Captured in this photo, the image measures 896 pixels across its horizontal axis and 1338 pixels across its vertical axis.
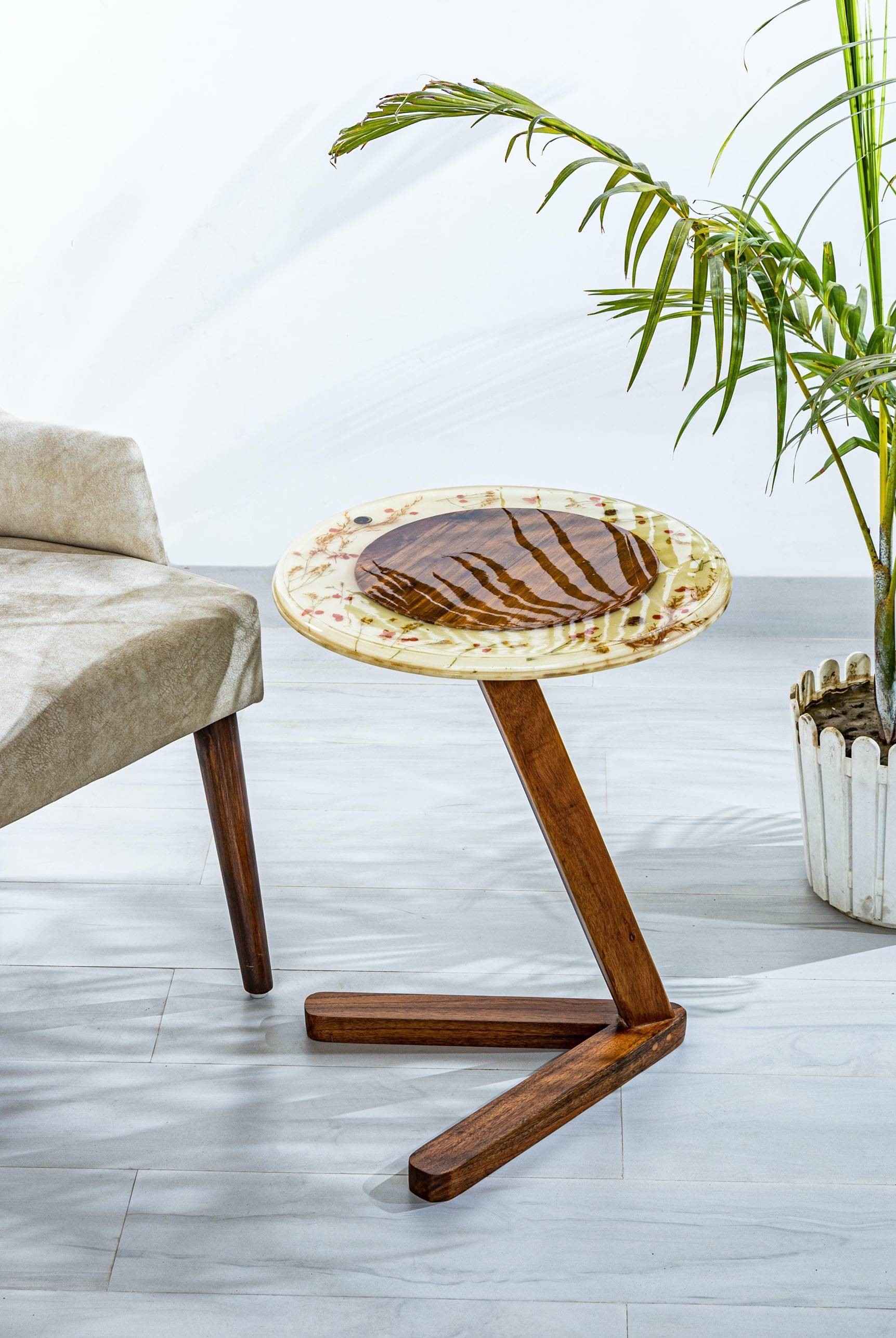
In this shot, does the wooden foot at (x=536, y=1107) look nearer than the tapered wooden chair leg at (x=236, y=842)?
Yes

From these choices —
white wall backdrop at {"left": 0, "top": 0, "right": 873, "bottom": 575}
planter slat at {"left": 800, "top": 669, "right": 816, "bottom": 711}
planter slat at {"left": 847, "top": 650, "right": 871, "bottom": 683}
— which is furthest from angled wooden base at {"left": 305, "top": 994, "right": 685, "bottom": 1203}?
white wall backdrop at {"left": 0, "top": 0, "right": 873, "bottom": 575}

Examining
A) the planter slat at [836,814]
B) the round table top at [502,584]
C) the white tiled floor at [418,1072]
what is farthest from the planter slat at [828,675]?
the round table top at [502,584]

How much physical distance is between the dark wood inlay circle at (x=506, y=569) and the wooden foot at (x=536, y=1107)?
0.49 m

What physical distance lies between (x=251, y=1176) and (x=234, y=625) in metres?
0.55

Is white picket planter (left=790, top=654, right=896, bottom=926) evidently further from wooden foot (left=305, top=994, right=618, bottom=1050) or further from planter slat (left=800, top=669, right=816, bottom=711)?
wooden foot (left=305, top=994, right=618, bottom=1050)

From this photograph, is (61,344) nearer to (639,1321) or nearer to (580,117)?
(580,117)

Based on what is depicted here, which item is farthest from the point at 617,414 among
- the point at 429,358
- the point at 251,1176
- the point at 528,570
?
the point at 251,1176

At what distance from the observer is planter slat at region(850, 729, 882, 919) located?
1502 mm

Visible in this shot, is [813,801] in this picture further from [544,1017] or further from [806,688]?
[544,1017]

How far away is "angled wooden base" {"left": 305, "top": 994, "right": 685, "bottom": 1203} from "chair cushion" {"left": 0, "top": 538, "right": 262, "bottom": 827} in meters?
0.37

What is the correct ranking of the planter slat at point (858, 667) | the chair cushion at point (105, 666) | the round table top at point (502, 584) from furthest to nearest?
the planter slat at point (858, 667) → the chair cushion at point (105, 666) → the round table top at point (502, 584)

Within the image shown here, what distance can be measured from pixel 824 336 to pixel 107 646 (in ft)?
2.74

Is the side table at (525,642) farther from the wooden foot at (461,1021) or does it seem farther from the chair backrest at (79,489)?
the chair backrest at (79,489)

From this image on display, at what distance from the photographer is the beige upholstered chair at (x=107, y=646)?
1.24m
